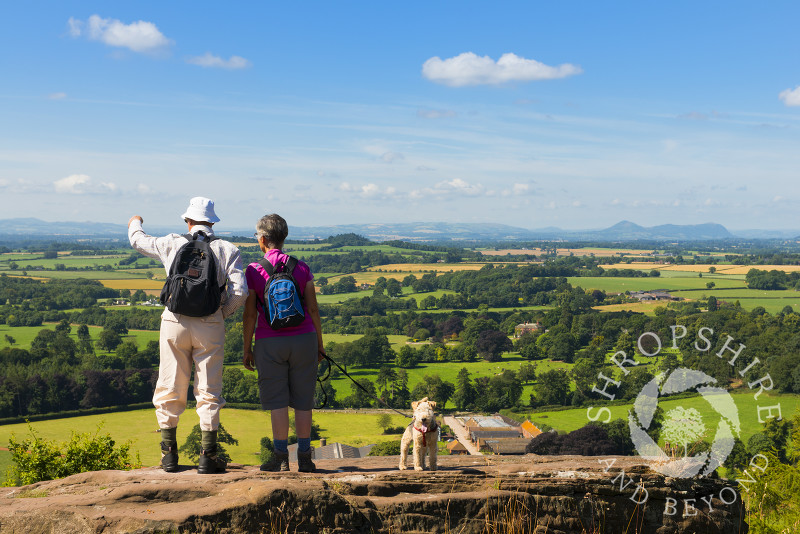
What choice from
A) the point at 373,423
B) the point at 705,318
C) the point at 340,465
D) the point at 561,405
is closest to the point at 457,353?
the point at 561,405

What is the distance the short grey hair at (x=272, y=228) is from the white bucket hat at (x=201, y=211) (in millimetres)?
473

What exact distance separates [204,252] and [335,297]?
99250 millimetres

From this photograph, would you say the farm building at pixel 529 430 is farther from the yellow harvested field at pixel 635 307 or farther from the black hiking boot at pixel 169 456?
the yellow harvested field at pixel 635 307

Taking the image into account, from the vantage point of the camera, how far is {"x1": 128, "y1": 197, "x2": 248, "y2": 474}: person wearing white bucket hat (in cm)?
502

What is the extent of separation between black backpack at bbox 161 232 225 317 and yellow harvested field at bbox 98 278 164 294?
3778 inches

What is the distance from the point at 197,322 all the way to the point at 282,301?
0.77m

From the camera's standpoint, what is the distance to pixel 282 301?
17.0 feet

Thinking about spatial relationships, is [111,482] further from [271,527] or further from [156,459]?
[156,459]

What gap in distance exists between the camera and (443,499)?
5309 millimetres

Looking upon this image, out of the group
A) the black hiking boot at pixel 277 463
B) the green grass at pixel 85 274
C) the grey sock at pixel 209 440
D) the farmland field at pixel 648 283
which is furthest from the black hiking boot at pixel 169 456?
the green grass at pixel 85 274

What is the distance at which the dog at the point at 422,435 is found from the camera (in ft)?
18.7

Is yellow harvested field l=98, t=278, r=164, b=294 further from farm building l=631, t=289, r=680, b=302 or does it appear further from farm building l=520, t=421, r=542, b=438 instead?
farm building l=631, t=289, r=680, b=302

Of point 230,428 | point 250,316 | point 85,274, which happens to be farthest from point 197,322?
point 85,274

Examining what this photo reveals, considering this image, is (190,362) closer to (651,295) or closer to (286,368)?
(286,368)
